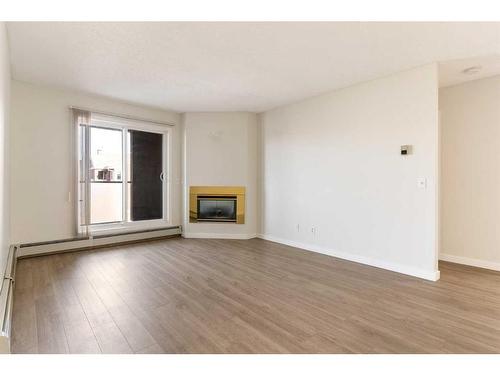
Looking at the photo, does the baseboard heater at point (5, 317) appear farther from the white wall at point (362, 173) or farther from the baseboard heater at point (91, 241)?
the white wall at point (362, 173)

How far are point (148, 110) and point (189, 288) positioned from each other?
3716 millimetres

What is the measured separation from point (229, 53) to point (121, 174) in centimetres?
320

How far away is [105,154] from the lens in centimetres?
459

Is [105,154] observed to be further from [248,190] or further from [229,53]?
[229,53]

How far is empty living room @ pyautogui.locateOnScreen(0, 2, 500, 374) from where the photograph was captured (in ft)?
6.31

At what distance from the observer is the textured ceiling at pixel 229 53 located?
7.62 ft

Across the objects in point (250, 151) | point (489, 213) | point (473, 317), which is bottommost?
point (473, 317)

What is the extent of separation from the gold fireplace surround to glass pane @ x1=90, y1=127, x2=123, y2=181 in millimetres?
1416

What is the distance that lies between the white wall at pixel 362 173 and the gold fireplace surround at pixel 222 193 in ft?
1.97

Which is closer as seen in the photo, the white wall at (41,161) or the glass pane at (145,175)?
the white wall at (41,161)

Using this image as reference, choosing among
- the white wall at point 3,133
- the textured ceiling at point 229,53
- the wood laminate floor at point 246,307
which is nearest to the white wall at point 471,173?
the wood laminate floor at point 246,307

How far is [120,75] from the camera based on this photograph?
3.38 meters
